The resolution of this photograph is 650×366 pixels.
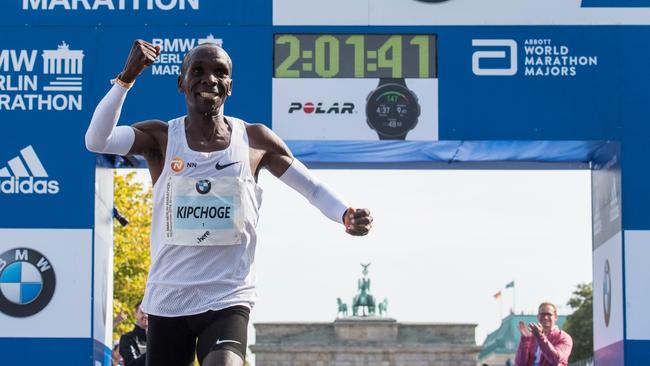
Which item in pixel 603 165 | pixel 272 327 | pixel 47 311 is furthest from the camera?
pixel 272 327

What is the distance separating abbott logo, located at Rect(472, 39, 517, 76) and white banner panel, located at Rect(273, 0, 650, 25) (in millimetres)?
172

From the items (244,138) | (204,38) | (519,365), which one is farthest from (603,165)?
(244,138)

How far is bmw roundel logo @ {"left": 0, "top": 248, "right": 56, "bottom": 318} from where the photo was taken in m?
11.9

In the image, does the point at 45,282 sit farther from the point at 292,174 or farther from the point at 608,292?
the point at 292,174

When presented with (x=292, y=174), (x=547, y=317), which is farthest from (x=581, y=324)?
(x=292, y=174)

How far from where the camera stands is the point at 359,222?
5.46 metres

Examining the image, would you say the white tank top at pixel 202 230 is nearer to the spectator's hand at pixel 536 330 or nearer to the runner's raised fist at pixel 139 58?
the runner's raised fist at pixel 139 58

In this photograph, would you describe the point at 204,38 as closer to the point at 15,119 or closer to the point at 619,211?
the point at 15,119

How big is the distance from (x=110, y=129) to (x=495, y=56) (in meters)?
7.13

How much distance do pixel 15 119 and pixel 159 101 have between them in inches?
49.5

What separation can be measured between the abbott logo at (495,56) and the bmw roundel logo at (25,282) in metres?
4.09

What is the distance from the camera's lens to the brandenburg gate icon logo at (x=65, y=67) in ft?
39.5

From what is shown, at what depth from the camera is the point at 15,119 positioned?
12.1m

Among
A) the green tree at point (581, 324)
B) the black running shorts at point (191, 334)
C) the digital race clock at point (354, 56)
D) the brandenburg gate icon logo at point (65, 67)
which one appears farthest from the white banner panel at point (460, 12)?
the green tree at point (581, 324)
